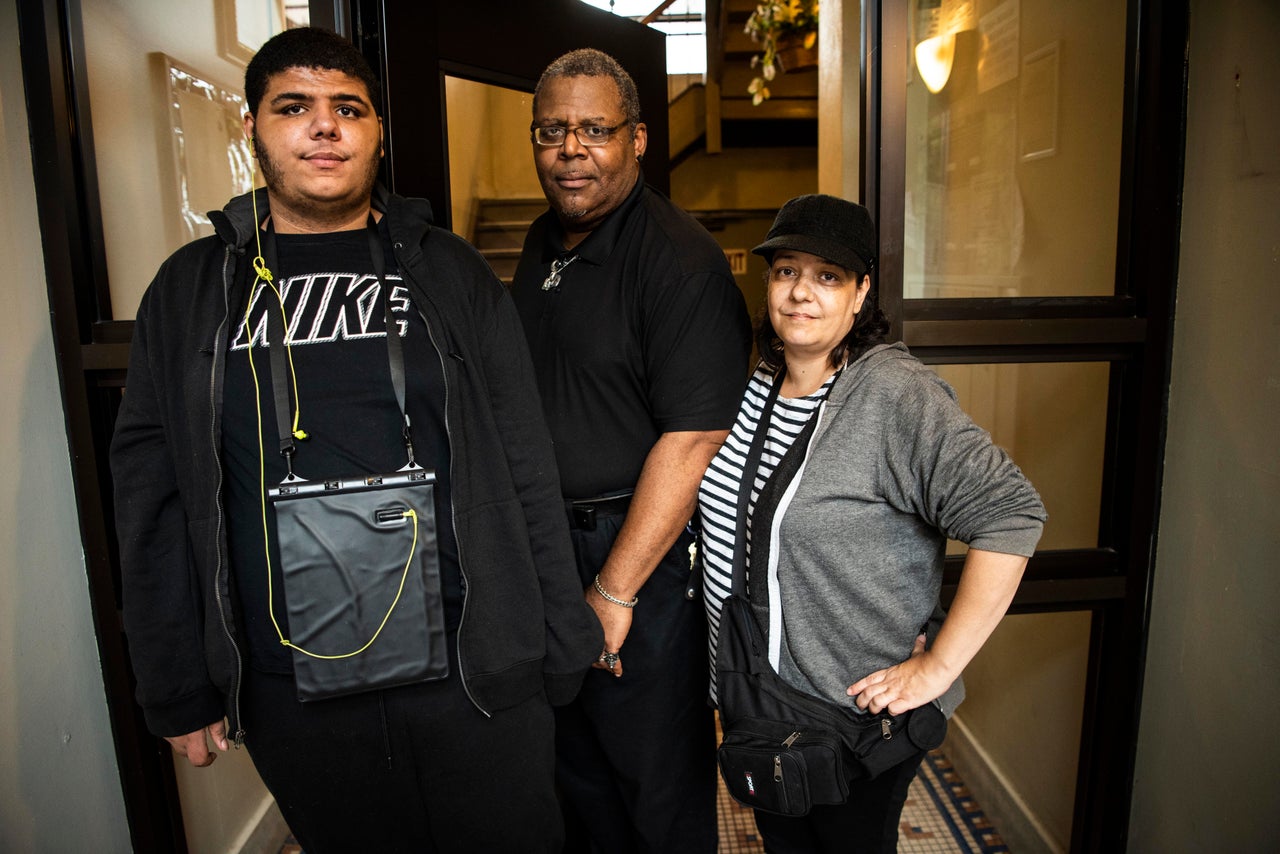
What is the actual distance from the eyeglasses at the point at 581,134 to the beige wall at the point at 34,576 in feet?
2.91

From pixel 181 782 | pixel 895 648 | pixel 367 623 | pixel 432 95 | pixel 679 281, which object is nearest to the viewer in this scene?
pixel 367 623

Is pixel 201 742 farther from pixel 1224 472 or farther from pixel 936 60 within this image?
pixel 936 60

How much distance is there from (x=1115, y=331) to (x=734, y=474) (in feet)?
2.51

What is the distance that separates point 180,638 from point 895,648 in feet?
3.22

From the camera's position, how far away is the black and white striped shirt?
1180 millimetres

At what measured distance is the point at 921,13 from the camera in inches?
63.0

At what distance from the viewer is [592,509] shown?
1.37 metres

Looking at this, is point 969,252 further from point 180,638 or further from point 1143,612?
point 180,638

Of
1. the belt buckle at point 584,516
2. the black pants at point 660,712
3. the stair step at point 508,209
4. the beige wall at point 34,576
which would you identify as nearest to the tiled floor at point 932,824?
the black pants at point 660,712

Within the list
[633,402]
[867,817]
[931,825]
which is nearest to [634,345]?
[633,402]

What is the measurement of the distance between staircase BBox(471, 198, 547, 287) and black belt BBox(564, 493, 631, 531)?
109cm

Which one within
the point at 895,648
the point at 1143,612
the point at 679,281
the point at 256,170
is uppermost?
the point at 256,170

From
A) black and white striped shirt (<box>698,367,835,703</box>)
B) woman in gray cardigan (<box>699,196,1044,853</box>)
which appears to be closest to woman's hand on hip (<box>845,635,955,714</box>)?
woman in gray cardigan (<box>699,196,1044,853</box>)

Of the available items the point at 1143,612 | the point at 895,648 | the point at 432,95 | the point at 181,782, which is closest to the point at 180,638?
the point at 181,782
